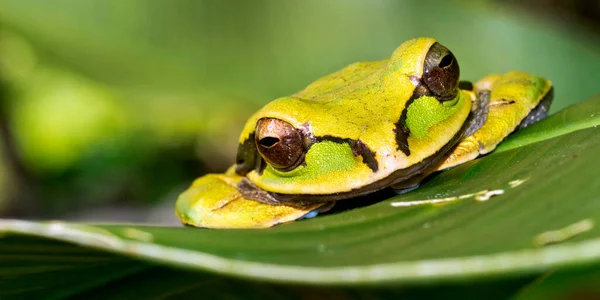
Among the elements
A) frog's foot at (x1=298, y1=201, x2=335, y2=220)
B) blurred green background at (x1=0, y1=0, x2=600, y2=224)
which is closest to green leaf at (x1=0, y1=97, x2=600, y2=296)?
frog's foot at (x1=298, y1=201, x2=335, y2=220)

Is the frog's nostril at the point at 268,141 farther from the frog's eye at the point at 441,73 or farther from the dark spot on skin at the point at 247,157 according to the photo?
the frog's eye at the point at 441,73

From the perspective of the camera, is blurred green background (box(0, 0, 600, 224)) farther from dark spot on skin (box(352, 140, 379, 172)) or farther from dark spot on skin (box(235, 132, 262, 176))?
dark spot on skin (box(352, 140, 379, 172))

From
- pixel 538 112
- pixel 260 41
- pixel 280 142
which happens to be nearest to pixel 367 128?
pixel 280 142

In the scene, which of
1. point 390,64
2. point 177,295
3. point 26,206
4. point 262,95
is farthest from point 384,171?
point 26,206

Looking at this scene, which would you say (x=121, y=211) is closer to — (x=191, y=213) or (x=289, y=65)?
(x=289, y=65)

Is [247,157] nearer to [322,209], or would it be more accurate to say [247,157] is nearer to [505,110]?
[322,209]
